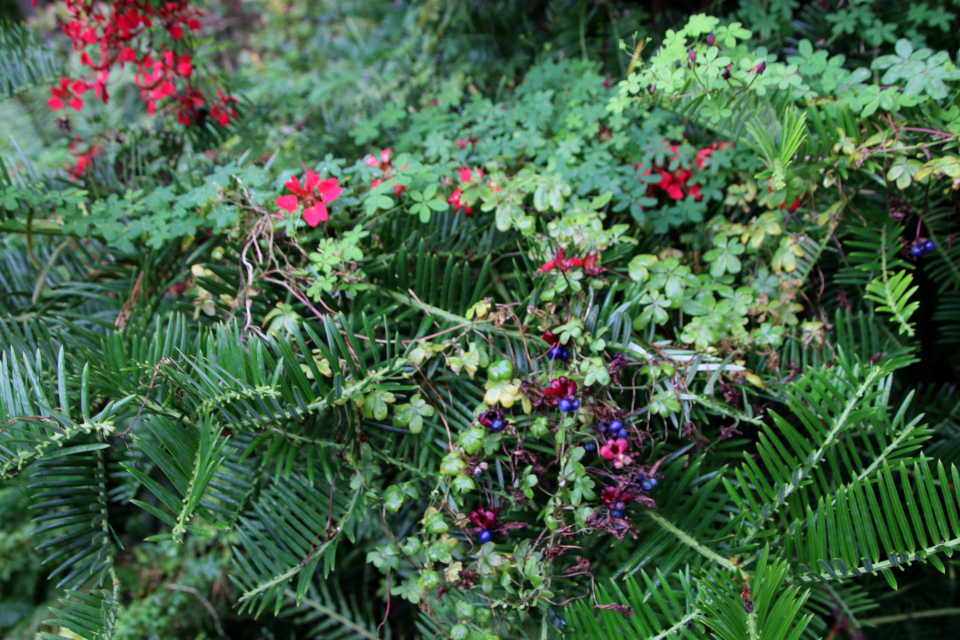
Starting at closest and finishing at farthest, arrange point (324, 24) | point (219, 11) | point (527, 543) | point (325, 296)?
1. point (527, 543)
2. point (325, 296)
3. point (324, 24)
4. point (219, 11)

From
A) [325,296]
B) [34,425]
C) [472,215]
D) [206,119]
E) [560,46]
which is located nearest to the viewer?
[34,425]

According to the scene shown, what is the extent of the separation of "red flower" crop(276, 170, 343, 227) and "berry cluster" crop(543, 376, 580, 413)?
452 millimetres

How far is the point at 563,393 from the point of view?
75 centimetres

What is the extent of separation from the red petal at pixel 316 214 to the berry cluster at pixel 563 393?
45cm

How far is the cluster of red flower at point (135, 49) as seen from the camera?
3.77 feet

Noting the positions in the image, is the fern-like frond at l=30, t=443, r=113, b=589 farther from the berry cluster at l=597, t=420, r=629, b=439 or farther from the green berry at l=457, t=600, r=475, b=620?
the berry cluster at l=597, t=420, r=629, b=439

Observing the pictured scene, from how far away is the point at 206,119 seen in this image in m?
1.29

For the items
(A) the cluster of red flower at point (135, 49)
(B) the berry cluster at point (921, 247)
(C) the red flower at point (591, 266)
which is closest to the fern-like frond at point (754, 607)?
(C) the red flower at point (591, 266)

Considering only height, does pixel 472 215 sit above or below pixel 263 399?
above

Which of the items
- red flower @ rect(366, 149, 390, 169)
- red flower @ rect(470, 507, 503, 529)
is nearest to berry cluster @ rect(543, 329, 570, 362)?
red flower @ rect(470, 507, 503, 529)

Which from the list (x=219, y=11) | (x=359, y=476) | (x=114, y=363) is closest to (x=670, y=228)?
(x=359, y=476)

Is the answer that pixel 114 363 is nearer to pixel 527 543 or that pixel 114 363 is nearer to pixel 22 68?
pixel 527 543

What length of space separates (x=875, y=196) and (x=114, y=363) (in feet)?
4.08

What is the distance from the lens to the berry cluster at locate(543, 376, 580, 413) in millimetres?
734
